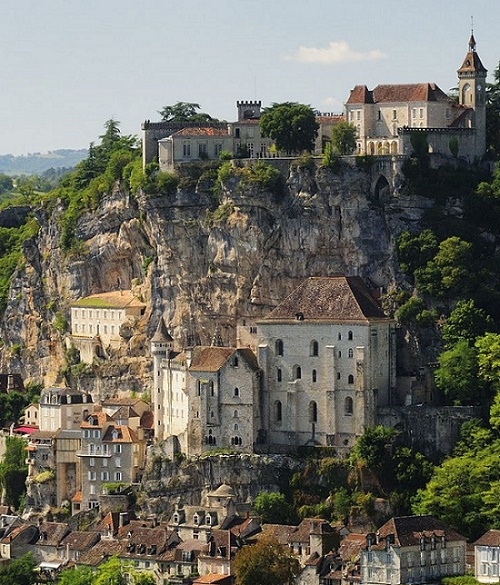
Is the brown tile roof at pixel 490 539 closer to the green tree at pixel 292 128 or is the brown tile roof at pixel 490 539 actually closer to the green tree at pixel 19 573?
the green tree at pixel 19 573

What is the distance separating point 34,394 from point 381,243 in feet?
102

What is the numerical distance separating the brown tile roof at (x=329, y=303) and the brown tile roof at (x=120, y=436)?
11.0 m

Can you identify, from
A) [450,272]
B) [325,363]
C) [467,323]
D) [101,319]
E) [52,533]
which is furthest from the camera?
[101,319]

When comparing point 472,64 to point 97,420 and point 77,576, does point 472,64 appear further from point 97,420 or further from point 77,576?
point 77,576

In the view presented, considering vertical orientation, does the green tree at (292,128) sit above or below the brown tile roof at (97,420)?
above

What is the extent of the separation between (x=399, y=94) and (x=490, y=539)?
102 feet

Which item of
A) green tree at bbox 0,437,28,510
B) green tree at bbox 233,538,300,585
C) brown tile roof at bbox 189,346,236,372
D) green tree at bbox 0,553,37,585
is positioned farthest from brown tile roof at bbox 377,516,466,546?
green tree at bbox 0,437,28,510

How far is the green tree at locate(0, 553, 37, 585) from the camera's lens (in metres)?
113

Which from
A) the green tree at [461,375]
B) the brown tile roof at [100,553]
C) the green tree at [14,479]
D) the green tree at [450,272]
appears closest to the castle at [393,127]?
the green tree at [450,272]

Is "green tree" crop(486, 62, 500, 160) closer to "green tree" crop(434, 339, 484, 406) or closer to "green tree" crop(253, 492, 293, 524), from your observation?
"green tree" crop(434, 339, 484, 406)

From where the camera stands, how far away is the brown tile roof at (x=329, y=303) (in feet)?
373

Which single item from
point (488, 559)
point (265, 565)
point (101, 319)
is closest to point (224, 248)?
point (101, 319)

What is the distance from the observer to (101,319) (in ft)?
437

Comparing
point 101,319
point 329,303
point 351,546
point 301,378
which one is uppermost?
point 329,303
